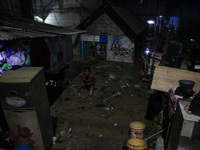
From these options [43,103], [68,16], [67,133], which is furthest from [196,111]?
[68,16]

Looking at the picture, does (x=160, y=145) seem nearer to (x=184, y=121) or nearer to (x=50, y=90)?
(x=184, y=121)

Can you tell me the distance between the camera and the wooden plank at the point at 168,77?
427cm

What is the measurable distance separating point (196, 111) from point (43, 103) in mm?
3436

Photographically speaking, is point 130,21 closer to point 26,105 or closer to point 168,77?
point 168,77

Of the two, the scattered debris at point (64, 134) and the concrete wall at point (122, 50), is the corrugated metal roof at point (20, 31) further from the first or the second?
the concrete wall at point (122, 50)

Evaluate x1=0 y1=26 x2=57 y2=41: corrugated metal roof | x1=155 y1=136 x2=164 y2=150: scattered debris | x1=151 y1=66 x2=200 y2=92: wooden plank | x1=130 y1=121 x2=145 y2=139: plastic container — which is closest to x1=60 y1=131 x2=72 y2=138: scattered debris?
x1=130 y1=121 x2=145 y2=139: plastic container

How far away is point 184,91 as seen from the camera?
324cm

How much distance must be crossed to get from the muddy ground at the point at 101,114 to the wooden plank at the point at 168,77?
143 centimetres

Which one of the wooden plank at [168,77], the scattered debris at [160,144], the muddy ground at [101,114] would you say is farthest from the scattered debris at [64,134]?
the wooden plank at [168,77]

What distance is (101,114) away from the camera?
571 cm

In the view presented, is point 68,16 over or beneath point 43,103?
over

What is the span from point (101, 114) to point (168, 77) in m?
3.15

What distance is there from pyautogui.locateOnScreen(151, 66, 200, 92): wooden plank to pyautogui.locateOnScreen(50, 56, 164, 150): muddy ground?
4.70 ft

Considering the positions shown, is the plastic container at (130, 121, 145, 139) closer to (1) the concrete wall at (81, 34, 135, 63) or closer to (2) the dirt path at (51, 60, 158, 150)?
(2) the dirt path at (51, 60, 158, 150)
